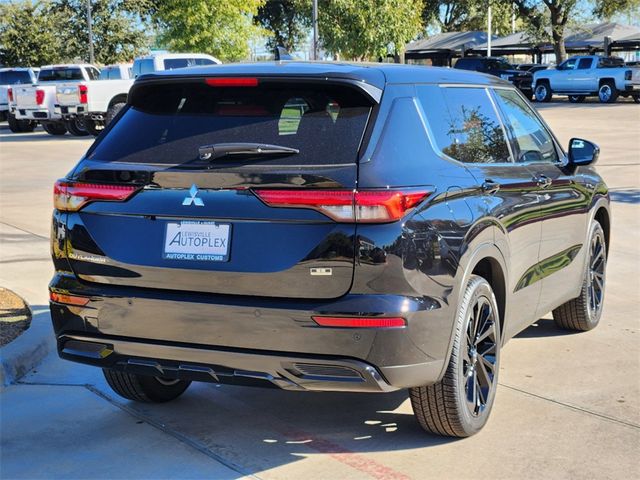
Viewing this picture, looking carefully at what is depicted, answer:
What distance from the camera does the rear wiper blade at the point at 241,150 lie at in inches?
156

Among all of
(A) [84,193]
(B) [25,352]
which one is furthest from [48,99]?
(A) [84,193]

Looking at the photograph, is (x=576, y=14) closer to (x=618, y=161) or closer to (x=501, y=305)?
(x=618, y=161)

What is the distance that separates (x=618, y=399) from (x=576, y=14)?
46770 mm

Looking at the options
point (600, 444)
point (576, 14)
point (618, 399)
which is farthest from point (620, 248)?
point (576, 14)

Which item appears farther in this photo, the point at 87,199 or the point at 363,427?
the point at 363,427

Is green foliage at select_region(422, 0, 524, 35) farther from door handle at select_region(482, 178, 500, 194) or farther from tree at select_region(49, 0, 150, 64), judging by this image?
door handle at select_region(482, 178, 500, 194)

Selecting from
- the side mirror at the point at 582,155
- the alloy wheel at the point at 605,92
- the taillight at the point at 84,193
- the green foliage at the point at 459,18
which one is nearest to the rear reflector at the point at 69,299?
the taillight at the point at 84,193

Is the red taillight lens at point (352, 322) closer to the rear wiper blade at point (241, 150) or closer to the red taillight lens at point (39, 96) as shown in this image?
the rear wiper blade at point (241, 150)

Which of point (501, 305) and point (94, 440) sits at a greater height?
point (501, 305)

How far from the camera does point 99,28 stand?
48844 mm

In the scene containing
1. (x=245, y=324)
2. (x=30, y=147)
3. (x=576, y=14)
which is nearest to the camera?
(x=245, y=324)

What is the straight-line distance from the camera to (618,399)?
515 cm

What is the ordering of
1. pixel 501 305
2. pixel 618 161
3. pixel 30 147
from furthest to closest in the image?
pixel 30 147 < pixel 618 161 < pixel 501 305

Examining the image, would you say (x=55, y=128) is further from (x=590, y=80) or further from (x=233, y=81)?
(x=233, y=81)
